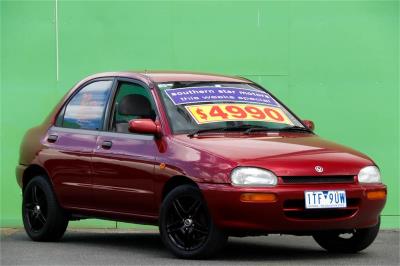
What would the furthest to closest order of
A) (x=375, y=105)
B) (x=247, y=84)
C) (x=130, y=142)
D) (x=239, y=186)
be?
(x=375, y=105) < (x=247, y=84) < (x=130, y=142) < (x=239, y=186)

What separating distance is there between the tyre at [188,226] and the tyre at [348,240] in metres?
1.08

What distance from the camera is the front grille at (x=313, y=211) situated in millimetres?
9102

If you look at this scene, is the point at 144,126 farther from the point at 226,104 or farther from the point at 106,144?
the point at 226,104

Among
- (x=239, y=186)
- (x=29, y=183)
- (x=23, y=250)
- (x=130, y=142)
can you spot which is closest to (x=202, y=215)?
(x=239, y=186)

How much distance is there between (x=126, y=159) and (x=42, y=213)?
154 cm

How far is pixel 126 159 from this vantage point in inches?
397

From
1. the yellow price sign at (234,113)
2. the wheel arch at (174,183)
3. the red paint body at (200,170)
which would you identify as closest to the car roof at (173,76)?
the red paint body at (200,170)

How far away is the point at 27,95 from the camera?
14.3 m

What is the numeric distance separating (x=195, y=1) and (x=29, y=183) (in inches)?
147

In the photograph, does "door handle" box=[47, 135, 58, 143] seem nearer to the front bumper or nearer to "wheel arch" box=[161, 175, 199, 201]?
"wheel arch" box=[161, 175, 199, 201]

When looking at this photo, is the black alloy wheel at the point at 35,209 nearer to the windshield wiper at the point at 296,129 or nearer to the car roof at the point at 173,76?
the car roof at the point at 173,76

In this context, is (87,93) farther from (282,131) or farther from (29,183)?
(282,131)

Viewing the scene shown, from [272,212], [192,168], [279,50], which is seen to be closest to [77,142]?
[192,168]

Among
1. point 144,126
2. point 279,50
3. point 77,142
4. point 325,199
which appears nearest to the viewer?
point 325,199
